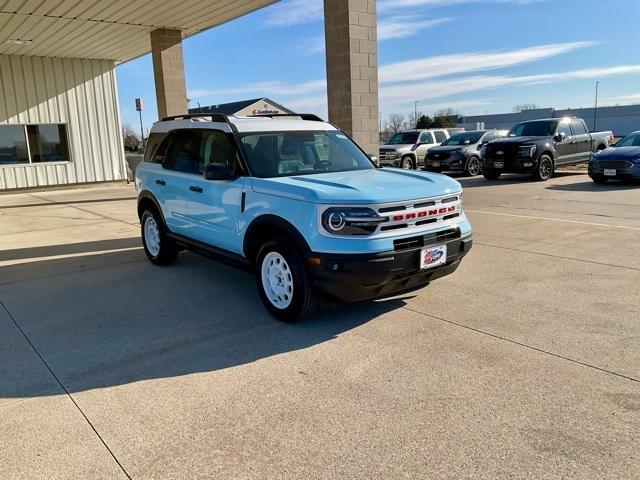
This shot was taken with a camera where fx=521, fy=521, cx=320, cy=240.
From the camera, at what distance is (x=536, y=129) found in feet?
55.9

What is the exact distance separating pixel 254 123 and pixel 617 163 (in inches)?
464

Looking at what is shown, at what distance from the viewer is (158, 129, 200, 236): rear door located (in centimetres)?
630

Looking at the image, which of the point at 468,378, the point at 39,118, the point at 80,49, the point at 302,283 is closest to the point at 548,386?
the point at 468,378

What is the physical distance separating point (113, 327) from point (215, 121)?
2.53 m

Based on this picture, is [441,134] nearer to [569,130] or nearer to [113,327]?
[569,130]

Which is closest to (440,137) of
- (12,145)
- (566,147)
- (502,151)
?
(566,147)

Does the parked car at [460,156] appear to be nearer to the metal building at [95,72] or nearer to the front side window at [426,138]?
the front side window at [426,138]

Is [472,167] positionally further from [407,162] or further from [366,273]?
[366,273]

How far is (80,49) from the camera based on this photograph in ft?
56.5

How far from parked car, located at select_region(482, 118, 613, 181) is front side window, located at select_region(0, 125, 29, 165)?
51.5 feet

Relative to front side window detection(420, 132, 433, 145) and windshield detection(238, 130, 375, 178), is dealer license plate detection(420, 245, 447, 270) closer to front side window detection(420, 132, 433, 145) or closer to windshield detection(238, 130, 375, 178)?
windshield detection(238, 130, 375, 178)

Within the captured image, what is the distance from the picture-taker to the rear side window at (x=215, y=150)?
5.54 meters

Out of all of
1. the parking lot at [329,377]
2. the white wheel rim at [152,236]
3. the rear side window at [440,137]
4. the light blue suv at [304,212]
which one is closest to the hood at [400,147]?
the rear side window at [440,137]

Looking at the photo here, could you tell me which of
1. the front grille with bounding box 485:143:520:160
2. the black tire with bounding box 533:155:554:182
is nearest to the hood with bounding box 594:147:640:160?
the black tire with bounding box 533:155:554:182
